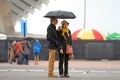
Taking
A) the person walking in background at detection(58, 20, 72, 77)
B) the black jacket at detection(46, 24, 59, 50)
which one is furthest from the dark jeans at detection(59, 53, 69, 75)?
the black jacket at detection(46, 24, 59, 50)

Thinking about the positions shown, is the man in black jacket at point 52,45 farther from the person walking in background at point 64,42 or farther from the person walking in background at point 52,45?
the person walking in background at point 64,42

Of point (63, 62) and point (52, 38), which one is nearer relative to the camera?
point (52, 38)

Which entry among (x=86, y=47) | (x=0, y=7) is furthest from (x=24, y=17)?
(x=86, y=47)

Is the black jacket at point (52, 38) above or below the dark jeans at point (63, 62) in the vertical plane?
above

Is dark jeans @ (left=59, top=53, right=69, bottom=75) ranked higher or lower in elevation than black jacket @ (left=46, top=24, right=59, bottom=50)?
lower

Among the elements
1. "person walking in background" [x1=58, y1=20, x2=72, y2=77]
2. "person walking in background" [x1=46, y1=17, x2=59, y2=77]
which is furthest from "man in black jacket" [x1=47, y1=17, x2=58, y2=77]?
"person walking in background" [x1=58, y1=20, x2=72, y2=77]

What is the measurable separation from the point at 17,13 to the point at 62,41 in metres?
84.0

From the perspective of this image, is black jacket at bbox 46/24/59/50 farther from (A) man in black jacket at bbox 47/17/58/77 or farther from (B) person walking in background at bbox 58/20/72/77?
(B) person walking in background at bbox 58/20/72/77

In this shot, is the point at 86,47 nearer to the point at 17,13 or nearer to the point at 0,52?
the point at 0,52

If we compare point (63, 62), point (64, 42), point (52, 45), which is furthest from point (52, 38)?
point (63, 62)

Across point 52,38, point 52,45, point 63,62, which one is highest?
point 52,38

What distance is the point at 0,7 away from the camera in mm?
69812

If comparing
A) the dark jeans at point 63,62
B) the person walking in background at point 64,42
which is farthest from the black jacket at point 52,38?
the dark jeans at point 63,62

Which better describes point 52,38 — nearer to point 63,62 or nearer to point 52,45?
point 52,45
